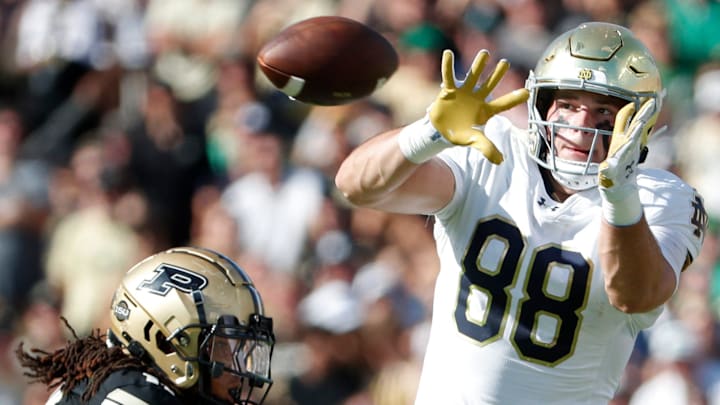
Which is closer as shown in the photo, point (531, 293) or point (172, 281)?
point (531, 293)

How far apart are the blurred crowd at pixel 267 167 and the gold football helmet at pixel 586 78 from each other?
2273 mm

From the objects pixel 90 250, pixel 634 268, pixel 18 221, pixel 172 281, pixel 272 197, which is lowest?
pixel 18 221

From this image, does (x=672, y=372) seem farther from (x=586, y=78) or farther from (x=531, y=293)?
(x=586, y=78)

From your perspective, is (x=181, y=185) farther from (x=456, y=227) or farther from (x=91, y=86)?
(x=456, y=227)

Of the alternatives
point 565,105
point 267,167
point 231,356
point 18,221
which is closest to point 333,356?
point 267,167

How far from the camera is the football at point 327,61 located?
3598 millimetres

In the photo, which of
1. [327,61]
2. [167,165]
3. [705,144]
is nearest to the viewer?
[327,61]

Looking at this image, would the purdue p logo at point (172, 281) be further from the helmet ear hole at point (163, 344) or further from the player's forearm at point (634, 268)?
the player's forearm at point (634, 268)

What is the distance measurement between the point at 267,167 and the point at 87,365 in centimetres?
353

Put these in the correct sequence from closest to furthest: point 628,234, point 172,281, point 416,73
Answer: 1. point 628,234
2. point 172,281
3. point 416,73

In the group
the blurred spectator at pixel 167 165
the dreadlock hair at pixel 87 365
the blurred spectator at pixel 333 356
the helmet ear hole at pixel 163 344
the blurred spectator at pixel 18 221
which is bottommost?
the blurred spectator at pixel 18 221

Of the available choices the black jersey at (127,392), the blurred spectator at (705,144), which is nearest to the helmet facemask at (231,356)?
the black jersey at (127,392)

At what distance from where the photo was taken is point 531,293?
120 inches

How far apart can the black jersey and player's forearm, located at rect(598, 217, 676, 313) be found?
105 centimetres
